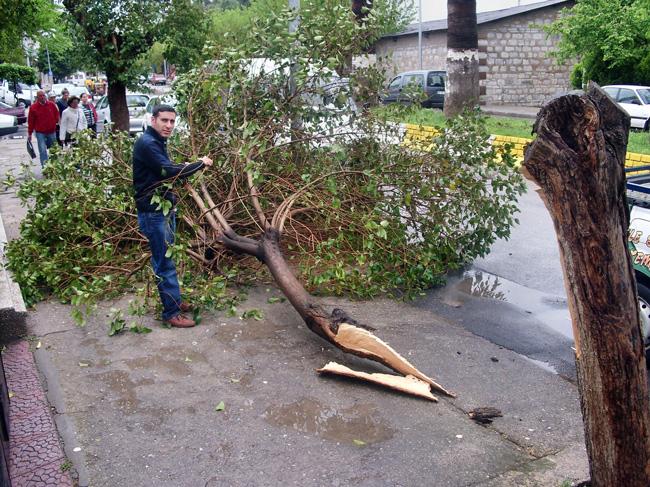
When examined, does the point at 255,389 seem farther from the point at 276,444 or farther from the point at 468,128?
the point at 468,128

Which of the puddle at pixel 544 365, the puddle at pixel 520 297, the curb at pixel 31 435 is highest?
the curb at pixel 31 435

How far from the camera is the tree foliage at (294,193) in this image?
7.38 m

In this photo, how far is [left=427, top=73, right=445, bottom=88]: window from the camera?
1157 inches

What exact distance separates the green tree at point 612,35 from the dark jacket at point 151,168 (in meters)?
18.2

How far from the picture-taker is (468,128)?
25.8 ft

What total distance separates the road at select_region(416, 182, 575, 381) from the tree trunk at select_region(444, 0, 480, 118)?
10066mm

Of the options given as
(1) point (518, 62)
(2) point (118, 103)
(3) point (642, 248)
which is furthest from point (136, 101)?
(3) point (642, 248)

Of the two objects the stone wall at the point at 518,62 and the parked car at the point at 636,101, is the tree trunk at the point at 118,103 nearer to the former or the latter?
the parked car at the point at 636,101

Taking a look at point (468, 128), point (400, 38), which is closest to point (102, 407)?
point (468, 128)

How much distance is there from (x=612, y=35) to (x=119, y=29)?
14.4m

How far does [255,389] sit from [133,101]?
21.8 m

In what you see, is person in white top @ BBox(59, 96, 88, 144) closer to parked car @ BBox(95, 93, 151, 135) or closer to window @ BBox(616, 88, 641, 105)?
parked car @ BBox(95, 93, 151, 135)

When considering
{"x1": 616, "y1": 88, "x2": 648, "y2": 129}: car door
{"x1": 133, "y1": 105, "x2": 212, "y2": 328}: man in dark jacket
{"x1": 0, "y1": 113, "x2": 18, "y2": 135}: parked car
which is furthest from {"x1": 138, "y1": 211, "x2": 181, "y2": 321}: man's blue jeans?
{"x1": 0, "y1": 113, "x2": 18, "y2": 135}: parked car

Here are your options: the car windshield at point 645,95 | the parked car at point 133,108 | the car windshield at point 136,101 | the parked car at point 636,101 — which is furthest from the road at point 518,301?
the car windshield at point 136,101
